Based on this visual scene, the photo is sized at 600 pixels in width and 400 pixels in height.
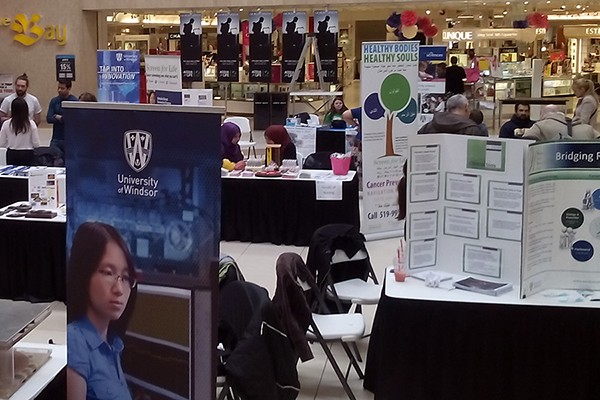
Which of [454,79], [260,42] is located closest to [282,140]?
[454,79]

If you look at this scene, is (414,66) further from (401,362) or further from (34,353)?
Result: (34,353)

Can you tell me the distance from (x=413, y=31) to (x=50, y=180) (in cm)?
803

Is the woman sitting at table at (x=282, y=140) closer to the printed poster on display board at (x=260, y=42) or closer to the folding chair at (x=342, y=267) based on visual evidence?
the folding chair at (x=342, y=267)

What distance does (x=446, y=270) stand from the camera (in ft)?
13.6

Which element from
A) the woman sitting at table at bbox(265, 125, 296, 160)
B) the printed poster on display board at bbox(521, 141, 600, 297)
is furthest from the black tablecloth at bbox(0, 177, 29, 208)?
the printed poster on display board at bbox(521, 141, 600, 297)

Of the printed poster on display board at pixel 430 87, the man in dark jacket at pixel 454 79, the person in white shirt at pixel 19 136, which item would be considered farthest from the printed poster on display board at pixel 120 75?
the man in dark jacket at pixel 454 79

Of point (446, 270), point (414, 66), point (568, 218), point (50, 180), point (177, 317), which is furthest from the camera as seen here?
point (414, 66)

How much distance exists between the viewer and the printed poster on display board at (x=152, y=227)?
8.74ft

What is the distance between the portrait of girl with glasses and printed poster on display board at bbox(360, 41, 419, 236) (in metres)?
4.41

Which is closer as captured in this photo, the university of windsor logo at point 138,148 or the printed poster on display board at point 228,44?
the university of windsor logo at point 138,148

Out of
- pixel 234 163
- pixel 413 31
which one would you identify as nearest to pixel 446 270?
pixel 234 163

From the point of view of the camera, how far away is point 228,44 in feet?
49.4

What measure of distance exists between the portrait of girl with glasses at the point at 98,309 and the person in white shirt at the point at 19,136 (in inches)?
234

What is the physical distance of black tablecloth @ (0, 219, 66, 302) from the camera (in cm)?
590
